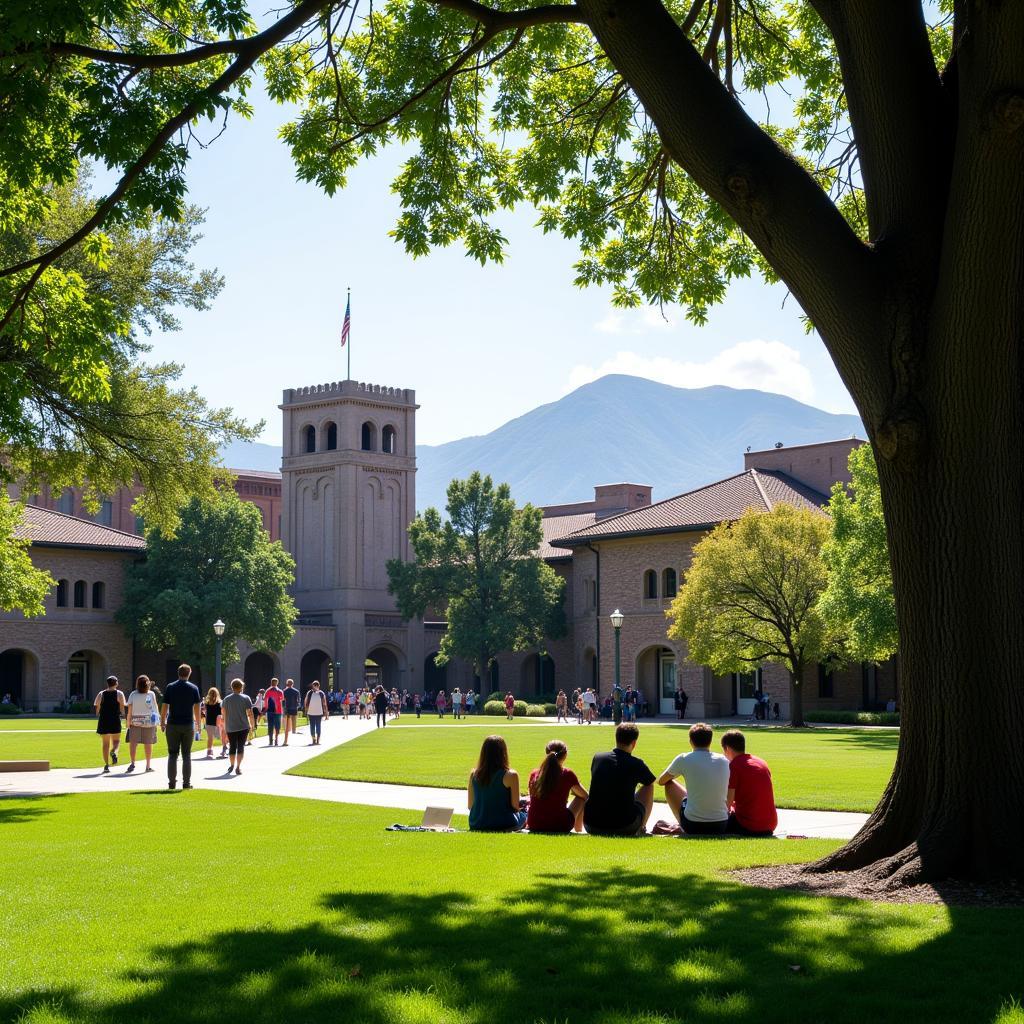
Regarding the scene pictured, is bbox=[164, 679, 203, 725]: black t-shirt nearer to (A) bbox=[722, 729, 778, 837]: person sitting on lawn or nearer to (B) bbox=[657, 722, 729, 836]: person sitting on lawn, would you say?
(B) bbox=[657, 722, 729, 836]: person sitting on lawn

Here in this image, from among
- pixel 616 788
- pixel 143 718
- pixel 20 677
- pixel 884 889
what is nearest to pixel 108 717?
pixel 143 718

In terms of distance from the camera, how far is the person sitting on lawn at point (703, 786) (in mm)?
12312

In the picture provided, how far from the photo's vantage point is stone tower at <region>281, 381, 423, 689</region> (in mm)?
86875

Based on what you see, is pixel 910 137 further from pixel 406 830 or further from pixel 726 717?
pixel 726 717

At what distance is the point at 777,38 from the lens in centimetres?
1486

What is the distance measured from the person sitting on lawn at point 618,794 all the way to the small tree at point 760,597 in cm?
3617

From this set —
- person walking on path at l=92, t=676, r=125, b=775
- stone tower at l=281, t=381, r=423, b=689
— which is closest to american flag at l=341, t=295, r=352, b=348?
stone tower at l=281, t=381, r=423, b=689

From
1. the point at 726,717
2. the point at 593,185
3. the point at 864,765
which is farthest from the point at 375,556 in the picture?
the point at 593,185

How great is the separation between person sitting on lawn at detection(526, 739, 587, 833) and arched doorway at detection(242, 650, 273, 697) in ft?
230

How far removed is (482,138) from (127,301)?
996 centimetres

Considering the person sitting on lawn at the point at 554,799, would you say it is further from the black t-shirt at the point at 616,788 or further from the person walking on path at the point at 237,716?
the person walking on path at the point at 237,716

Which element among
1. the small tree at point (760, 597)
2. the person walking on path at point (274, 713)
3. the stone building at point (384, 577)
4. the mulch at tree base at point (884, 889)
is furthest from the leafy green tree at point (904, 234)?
the stone building at point (384, 577)

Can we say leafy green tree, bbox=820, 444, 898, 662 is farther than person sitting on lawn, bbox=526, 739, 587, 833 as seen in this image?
Yes

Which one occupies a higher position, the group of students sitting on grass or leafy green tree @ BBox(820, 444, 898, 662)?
leafy green tree @ BBox(820, 444, 898, 662)
